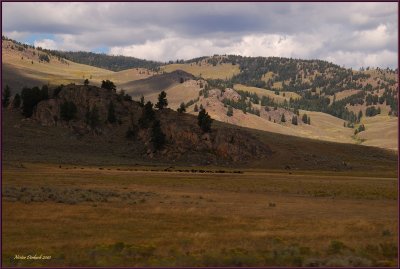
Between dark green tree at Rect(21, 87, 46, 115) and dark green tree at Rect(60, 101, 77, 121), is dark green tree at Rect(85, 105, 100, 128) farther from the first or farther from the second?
dark green tree at Rect(21, 87, 46, 115)

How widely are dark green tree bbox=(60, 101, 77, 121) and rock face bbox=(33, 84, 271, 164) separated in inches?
47.6

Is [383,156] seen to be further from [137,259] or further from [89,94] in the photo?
[137,259]

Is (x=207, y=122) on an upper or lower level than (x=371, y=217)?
upper

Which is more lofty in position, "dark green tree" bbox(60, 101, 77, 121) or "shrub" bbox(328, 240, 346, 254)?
"dark green tree" bbox(60, 101, 77, 121)

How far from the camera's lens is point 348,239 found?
27.0 m

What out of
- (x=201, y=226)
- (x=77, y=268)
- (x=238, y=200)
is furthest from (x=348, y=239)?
(x=238, y=200)

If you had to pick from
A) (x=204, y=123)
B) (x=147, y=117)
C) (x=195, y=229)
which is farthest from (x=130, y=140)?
(x=195, y=229)

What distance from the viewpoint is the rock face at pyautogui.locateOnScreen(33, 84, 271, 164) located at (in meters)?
119

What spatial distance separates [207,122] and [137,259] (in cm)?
10369

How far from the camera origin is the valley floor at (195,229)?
22.0 metres

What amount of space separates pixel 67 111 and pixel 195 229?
104 meters

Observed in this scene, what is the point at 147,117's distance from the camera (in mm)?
126875

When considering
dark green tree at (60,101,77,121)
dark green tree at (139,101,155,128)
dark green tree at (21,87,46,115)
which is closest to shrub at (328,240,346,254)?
dark green tree at (139,101,155,128)

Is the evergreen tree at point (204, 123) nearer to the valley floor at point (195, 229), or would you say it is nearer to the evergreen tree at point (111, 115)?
the evergreen tree at point (111, 115)
